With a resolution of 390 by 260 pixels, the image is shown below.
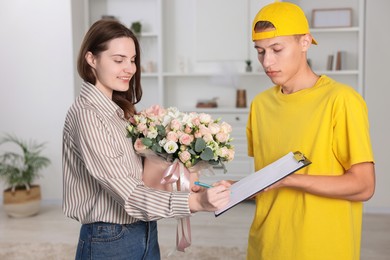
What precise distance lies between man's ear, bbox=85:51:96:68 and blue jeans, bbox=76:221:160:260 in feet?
1.78

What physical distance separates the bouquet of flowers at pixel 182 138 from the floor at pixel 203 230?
2.71 metres

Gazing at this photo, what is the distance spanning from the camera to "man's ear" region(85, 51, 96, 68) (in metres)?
1.68

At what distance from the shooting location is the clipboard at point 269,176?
4.41 feet

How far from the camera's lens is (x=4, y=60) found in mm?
5742

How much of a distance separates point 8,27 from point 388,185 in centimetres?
470

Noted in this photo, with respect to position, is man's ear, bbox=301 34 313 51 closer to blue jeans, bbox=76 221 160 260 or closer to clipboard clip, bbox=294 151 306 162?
clipboard clip, bbox=294 151 306 162

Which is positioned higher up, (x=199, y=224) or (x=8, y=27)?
(x=8, y=27)

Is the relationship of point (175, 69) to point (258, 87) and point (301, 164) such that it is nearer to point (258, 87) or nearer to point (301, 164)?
point (258, 87)

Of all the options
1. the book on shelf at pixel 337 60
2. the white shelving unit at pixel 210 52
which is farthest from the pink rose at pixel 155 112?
the book on shelf at pixel 337 60

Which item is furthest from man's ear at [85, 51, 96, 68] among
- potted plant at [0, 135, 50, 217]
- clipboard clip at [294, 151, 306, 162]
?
potted plant at [0, 135, 50, 217]

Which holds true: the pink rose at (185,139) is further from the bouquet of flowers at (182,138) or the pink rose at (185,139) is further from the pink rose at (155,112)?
the pink rose at (155,112)

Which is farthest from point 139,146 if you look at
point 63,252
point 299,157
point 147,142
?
point 63,252

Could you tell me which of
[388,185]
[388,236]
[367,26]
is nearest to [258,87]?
[367,26]

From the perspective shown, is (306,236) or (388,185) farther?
(388,185)
